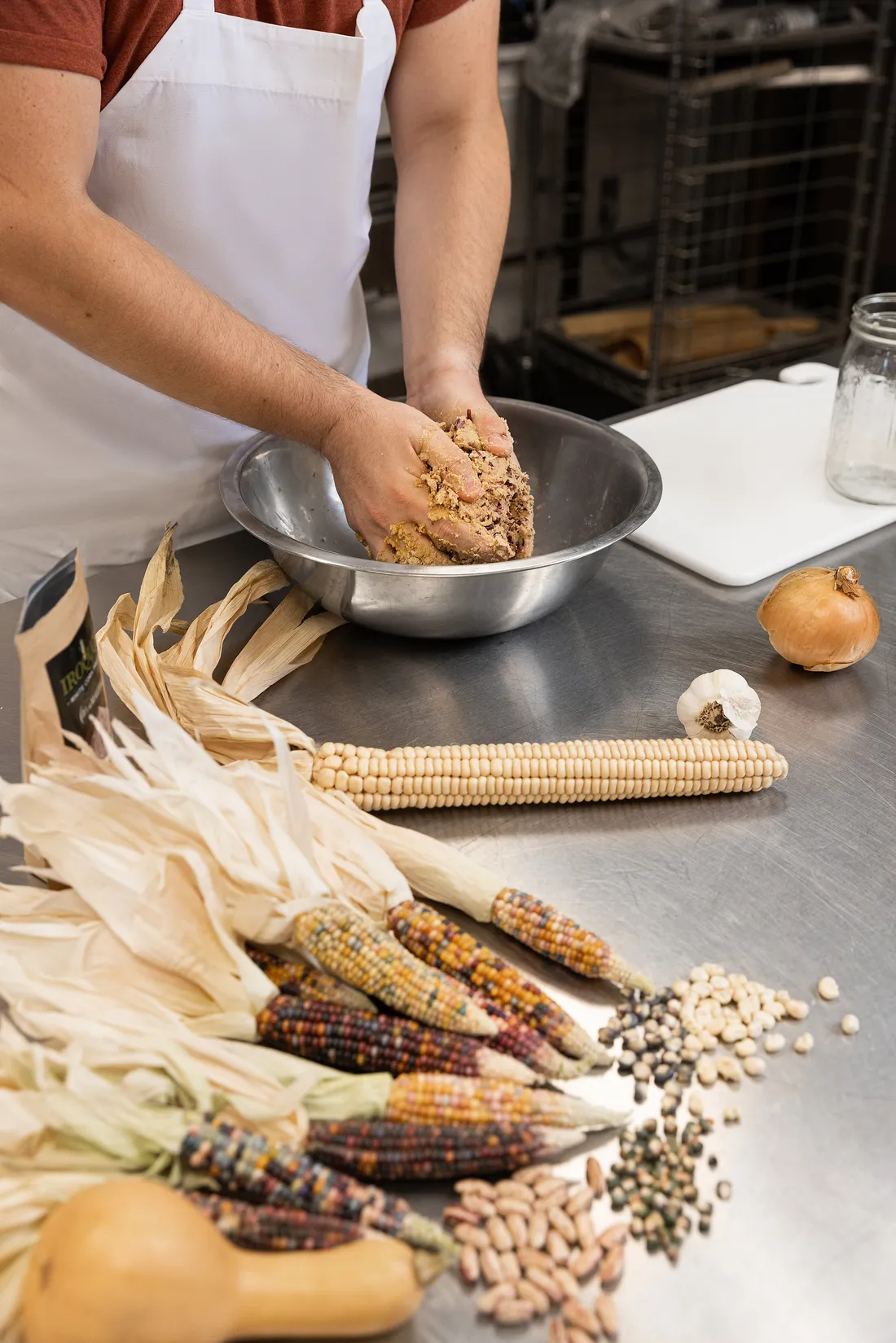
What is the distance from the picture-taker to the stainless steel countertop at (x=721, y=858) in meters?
0.73

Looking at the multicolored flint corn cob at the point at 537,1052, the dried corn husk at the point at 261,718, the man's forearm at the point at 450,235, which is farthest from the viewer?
the man's forearm at the point at 450,235

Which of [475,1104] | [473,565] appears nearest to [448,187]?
[473,565]

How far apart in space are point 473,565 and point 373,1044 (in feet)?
1.80

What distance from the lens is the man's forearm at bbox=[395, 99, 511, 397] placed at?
159 centimetres

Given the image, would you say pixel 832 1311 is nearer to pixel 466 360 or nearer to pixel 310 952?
pixel 310 952

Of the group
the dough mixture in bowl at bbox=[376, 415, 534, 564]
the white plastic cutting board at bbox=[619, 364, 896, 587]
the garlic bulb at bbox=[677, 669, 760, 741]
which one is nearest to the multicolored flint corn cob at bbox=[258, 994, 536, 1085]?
the garlic bulb at bbox=[677, 669, 760, 741]

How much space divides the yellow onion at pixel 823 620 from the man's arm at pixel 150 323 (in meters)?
0.37

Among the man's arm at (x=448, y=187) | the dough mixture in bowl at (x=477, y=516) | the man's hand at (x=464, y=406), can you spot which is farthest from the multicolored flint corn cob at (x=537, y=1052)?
the man's arm at (x=448, y=187)

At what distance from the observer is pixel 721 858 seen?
1.04m

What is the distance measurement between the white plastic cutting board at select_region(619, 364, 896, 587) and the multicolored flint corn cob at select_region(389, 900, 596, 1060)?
0.73 meters

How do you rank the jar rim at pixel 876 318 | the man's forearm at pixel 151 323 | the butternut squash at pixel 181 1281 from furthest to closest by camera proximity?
the jar rim at pixel 876 318 → the man's forearm at pixel 151 323 → the butternut squash at pixel 181 1281

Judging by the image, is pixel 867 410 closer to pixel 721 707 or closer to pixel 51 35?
pixel 721 707

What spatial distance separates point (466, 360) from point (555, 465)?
0.19 meters

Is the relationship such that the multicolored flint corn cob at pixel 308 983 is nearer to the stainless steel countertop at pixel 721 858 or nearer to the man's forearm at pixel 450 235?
the stainless steel countertop at pixel 721 858
